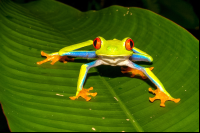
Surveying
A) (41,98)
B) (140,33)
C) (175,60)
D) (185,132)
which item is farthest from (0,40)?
(185,132)

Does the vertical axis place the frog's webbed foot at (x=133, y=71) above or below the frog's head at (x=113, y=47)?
below

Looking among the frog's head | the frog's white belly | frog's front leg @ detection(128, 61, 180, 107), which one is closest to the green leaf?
frog's front leg @ detection(128, 61, 180, 107)

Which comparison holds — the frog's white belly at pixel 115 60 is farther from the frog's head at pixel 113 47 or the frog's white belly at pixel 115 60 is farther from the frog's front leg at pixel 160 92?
the frog's front leg at pixel 160 92

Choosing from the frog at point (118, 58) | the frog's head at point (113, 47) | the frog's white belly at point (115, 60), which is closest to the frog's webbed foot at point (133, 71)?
the frog at point (118, 58)

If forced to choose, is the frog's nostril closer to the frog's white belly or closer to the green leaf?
the frog's white belly

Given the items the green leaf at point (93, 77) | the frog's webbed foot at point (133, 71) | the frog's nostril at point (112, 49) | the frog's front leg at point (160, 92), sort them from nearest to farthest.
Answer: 1. the green leaf at point (93, 77)
2. the frog's front leg at point (160, 92)
3. the frog's nostril at point (112, 49)
4. the frog's webbed foot at point (133, 71)

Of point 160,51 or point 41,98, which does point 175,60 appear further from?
point 41,98

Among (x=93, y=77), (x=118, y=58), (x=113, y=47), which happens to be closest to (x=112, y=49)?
(x=113, y=47)
